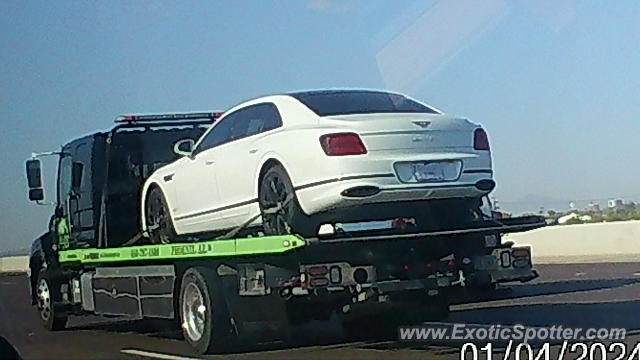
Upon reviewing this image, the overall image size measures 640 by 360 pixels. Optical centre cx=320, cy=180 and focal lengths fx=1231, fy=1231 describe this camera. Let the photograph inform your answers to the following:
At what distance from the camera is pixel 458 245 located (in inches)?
458

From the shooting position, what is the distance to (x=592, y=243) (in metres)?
31.6

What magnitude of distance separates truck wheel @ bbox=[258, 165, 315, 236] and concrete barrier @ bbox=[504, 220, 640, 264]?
1937 cm

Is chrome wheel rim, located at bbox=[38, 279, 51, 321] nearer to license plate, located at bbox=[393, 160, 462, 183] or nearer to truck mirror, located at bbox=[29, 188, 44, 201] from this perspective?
truck mirror, located at bbox=[29, 188, 44, 201]

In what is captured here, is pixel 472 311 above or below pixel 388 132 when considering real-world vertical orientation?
below

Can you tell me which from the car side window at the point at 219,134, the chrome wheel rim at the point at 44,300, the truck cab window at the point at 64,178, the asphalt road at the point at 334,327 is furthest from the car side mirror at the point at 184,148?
the chrome wheel rim at the point at 44,300

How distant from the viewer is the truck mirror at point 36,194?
16.3 metres

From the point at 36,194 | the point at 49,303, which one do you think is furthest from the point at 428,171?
the point at 49,303

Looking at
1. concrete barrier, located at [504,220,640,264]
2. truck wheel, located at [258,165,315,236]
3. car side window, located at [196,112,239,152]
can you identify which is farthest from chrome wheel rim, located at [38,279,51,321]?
concrete barrier, located at [504,220,640,264]

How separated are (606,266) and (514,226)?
16085 mm

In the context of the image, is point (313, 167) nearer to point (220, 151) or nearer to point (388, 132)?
point (388, 132)

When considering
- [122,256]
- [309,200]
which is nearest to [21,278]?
[122,256]

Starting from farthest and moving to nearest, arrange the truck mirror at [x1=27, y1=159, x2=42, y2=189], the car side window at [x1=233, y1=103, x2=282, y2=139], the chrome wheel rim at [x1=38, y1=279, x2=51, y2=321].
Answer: the chrome wheel rim at [x1=38, y1=279, x2=51, y2=321]
the truck mirror at [x1=27, y1=159, x2=42, y2=189]
the car side window at [x1=233, y1=103, x2=282, y2=139]

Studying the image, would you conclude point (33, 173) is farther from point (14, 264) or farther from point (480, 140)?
point (480, 140)

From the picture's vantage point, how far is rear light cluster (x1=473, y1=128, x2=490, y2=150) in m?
11.3
